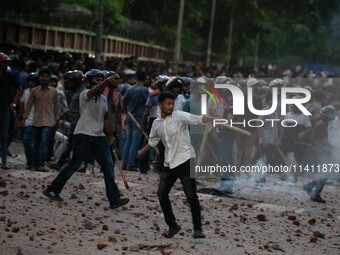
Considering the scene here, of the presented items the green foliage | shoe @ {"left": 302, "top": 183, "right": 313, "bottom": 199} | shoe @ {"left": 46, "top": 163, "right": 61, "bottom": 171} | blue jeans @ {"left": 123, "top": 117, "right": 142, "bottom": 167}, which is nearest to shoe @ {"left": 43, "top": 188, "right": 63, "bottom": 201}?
shoe @ {"left": 46, "top": 163, "right": 61, "bottom": 171}

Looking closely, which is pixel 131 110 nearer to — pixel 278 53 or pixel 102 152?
pixel 102 152

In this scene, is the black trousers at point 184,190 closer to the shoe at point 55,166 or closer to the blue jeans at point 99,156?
the blue jeans at point 99,156

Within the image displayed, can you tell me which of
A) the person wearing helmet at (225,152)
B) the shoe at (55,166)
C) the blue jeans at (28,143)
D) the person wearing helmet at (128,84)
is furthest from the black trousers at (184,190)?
the person wearing helmet at (128,84)

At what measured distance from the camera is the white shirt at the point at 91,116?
11.8 metres

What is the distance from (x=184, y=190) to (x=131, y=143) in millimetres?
6294

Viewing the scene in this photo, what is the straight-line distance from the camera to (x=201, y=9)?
6419 cm

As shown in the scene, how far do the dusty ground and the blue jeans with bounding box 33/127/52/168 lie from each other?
0.25m

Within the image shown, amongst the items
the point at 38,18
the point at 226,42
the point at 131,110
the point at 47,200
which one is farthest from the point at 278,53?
the point at 47,200

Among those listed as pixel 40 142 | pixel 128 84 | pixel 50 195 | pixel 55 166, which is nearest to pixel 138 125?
pixel 55 166

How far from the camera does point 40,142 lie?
1505 centimetres

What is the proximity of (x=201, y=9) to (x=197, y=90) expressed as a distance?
164 feet

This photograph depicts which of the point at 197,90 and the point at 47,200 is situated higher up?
the point at 197,90

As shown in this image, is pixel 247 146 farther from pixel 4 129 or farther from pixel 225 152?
pixel 4 129

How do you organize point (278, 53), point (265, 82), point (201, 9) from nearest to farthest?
point (265, 82) → point (201, 9) → point (278, 53)
